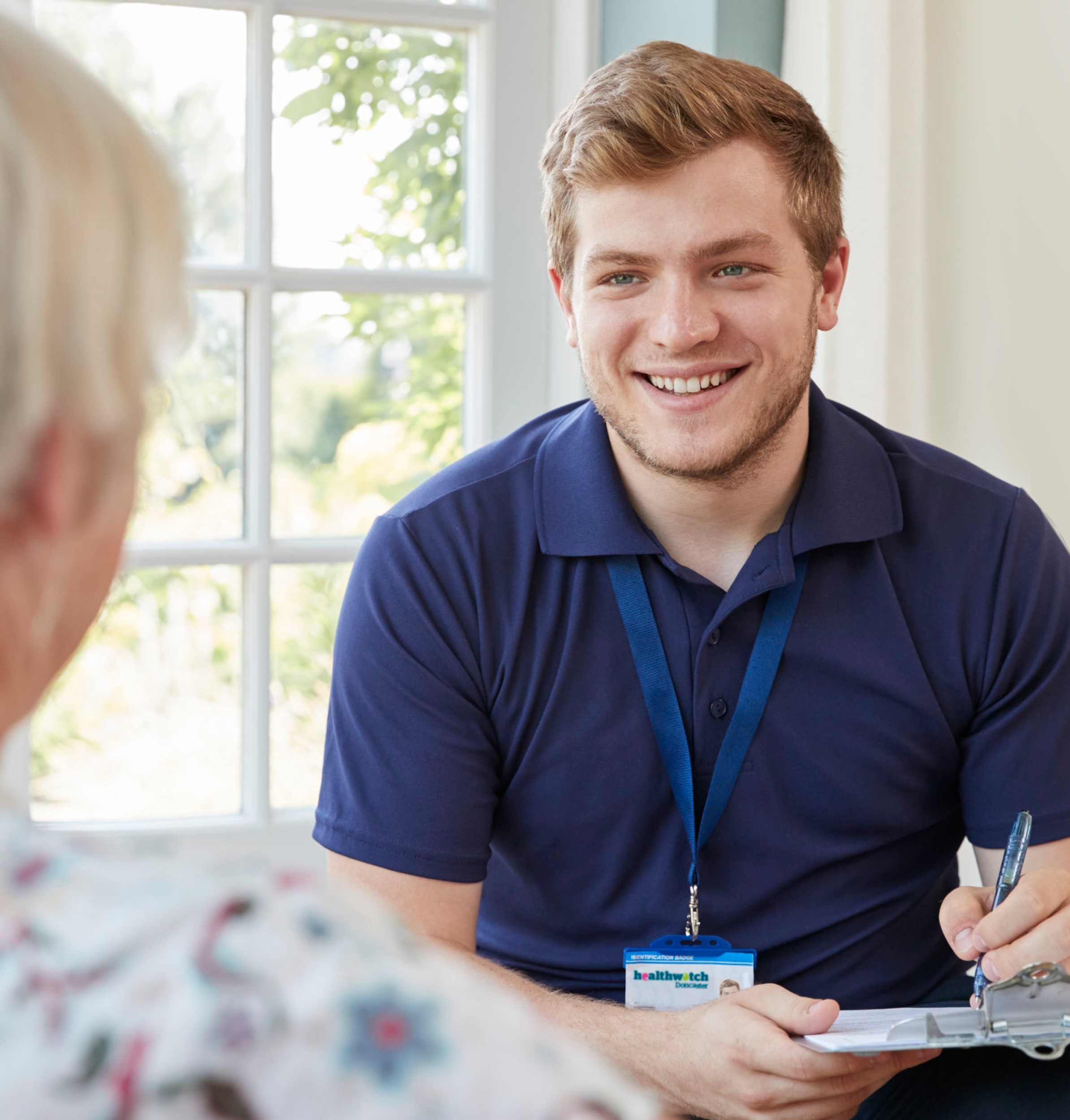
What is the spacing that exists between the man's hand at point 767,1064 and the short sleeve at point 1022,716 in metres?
0.33

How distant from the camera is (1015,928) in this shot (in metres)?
1.39

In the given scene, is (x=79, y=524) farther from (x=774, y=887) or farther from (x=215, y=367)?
(x=215, y=367)

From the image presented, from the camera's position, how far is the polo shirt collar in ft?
5.16

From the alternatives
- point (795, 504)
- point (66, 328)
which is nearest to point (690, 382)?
point (795, 504)

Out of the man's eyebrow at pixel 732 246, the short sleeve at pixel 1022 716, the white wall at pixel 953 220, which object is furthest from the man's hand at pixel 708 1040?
the white wall at pixel 953 220

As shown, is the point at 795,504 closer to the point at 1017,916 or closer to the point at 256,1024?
the point at 1017,916

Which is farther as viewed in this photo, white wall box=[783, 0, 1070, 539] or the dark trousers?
white wall box=[783, 0, 1070, 539]

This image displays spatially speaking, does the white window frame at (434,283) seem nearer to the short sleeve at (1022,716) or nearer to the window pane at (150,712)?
the window pane at (150,712)

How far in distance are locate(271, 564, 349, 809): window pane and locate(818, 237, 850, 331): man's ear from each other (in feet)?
3.16

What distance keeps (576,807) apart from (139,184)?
1072 millimetres

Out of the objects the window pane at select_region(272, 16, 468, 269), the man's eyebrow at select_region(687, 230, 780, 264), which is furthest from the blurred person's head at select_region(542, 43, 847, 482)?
the window pane at select_region(272, 16, 468, 269)

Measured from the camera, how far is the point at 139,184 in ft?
1.95

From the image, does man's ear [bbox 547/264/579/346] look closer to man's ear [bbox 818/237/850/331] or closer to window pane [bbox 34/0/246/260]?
man's ear [bbox 818/237/850/331]

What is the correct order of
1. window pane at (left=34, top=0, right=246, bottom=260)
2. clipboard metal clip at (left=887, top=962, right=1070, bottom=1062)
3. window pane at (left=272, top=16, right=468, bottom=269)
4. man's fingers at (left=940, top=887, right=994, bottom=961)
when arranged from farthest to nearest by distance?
window pane at (left=272, top=16, right=468, bottom=269) < window pane at (left=34, top=0, right=246, bottom=260) < man's fingers at (left=940, top=887, right=994, bottom=961) < clipboard metal clip at (left=887, top=962, right=1070, bottom=1062)
